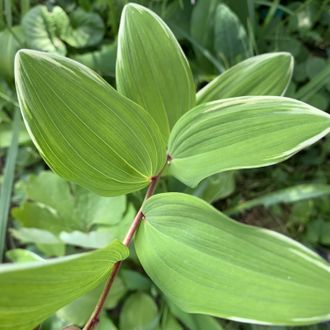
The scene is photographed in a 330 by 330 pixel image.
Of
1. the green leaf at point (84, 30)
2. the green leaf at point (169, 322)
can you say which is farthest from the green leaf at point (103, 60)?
the green leaf at point (169, 322)

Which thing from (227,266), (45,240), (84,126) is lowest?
(45,240)

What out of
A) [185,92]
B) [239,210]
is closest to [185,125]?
[185,92]

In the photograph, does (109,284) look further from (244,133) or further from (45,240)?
(45,240)

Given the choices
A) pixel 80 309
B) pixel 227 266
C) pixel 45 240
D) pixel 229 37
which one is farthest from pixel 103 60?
pixel 227 266

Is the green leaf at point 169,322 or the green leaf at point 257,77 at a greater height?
the green leaf at point 257,77

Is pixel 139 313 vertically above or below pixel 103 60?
below

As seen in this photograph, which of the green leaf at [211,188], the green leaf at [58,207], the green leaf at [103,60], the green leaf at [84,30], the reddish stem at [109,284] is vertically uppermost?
the green leaf at [84,30]

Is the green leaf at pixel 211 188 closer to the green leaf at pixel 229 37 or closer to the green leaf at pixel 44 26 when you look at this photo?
the green leaf at pixel 229 37
